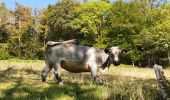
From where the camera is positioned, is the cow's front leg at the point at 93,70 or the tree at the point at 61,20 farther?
the tree at the point at 61,20

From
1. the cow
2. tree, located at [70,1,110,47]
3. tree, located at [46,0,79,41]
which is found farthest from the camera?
tree, located at [46,0,79,41]

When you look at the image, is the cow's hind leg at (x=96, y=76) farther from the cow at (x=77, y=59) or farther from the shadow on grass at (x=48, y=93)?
the shadow on grass at (x=48, y=93)

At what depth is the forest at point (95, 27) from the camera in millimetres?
65688

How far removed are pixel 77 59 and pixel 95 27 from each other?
2987 inches

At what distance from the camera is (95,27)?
8738 cm

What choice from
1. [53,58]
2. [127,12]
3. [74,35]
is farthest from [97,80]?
[74,35]

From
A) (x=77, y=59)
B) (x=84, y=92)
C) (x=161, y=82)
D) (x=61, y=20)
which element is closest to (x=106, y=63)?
(x=77, y=59)

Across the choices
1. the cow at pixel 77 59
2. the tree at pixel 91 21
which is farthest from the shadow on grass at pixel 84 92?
the tree at pixel 91 21

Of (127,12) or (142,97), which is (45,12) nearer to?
(127,12)

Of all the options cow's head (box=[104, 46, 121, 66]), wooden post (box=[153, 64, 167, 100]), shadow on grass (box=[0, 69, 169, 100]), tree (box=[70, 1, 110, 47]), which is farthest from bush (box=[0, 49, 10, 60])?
wooden post (box=[153, 64, 167, 100])

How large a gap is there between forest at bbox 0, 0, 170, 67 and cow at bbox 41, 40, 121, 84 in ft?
148

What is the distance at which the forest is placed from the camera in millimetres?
65688

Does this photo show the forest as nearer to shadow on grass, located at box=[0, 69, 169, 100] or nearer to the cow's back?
the cow's back

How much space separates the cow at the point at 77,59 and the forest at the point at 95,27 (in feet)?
148
